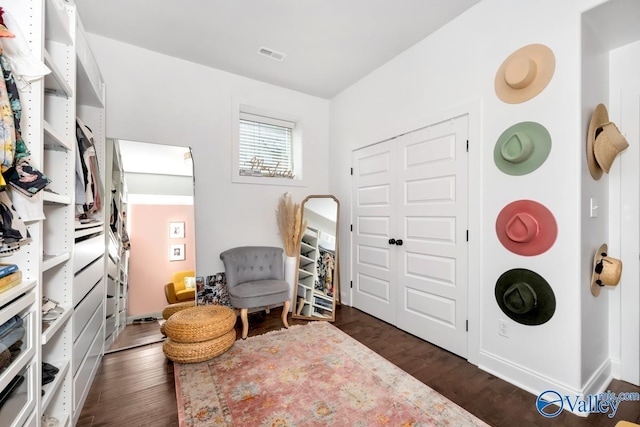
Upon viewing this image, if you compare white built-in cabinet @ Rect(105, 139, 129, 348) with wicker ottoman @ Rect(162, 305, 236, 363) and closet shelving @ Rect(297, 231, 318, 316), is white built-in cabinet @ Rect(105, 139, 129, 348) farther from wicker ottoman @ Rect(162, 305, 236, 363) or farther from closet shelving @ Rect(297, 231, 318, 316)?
closet shelving @ Rect(297, 231, 318, 316)

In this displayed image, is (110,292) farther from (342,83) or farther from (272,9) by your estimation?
(342,83)

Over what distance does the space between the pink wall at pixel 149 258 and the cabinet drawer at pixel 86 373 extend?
0.41m

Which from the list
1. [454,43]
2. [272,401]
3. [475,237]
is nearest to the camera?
[272,401]

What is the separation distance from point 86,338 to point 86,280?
1.29ft

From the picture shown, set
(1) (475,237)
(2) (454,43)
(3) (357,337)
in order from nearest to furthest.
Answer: (1) (475,237) < (2) (454,43) < (3) (357,337)

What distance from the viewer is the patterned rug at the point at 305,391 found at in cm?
155

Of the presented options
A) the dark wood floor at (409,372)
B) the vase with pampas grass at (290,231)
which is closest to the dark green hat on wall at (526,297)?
the dark wood floor at (409,372)

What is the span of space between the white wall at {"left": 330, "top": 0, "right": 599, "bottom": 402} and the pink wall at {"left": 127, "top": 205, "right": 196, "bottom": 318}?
8.44 ft

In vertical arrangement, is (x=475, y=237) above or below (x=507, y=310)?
above

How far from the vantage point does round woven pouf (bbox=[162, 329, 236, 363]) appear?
6.76ft

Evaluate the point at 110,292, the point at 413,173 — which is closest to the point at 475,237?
the point at 413,173

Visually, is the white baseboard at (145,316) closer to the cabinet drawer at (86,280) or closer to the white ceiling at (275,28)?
the cabinet drawer at (86,280)

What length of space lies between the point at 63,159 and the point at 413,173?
103 inches

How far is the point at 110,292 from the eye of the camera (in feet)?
7.79
